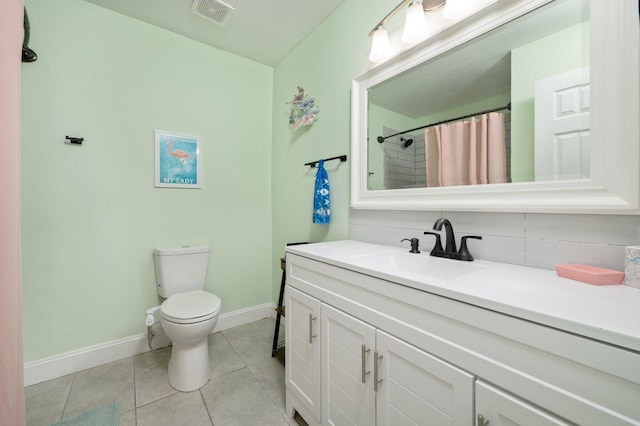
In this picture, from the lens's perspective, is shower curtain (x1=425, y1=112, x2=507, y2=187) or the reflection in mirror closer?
the reflection in mirror

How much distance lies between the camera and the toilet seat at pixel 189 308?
1462 mm

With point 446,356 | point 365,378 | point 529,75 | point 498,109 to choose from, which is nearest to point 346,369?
point 365,378

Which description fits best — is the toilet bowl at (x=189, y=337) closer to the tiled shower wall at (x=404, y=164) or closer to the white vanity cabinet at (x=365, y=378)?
the white vanity cabinet at (x=365, y=378)

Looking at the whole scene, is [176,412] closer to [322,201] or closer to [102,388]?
[102,388]

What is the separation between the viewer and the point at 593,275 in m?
0.70

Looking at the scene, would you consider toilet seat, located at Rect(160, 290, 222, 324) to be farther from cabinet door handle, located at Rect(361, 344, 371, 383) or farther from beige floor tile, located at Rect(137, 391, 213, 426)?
cabinet door handle, located at Rect(361, 344, 371, 383)

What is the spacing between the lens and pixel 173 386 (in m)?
1.55

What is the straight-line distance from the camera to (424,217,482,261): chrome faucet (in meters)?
1.04

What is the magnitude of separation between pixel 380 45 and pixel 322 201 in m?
0.97

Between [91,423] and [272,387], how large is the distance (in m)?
0.92

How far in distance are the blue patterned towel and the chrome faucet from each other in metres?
0.78

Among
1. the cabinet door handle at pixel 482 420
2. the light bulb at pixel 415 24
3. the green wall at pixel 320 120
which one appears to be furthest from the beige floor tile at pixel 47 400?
the light bulb at pixel 415 24

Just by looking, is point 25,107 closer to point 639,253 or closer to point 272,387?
point 272,387

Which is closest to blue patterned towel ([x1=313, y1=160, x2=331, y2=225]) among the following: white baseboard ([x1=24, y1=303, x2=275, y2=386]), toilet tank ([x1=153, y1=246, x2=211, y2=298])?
toilet tank ([x1=153, y1=246, x2=211, y2=298])
